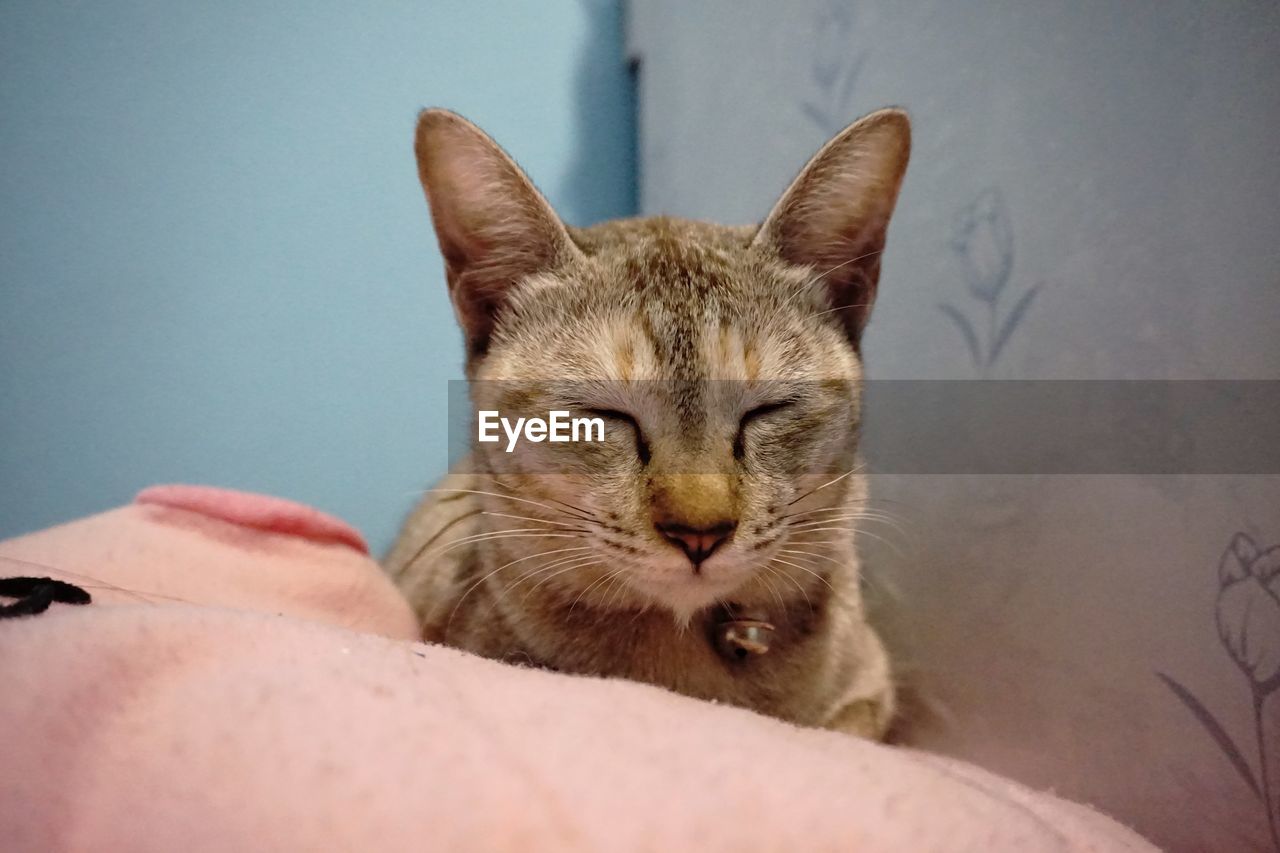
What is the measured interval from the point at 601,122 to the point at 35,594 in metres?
1.56

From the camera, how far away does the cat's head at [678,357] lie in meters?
0.70

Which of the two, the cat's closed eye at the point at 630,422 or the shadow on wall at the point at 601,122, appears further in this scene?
the shadow on wall at the point at 601,122

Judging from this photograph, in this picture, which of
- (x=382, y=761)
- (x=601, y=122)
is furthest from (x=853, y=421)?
(x=601, y=122)

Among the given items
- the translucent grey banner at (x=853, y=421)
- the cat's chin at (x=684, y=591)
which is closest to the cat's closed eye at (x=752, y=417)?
the translucent grey banner at (x=853, y=421)

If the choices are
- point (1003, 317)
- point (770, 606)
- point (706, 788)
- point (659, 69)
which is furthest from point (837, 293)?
point (659, 69)

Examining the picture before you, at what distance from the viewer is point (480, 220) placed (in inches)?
33.3

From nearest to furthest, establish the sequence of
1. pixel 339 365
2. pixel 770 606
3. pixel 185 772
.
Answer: pixel 185 772, pixel 770 606, pixel 339 365

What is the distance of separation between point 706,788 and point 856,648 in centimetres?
57

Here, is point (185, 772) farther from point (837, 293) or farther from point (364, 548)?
point (837, 293)

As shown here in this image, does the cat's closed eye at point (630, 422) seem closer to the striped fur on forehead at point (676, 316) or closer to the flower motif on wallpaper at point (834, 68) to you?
the striped fur on forehead at point (676, 316)

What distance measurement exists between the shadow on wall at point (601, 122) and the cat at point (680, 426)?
2.98 ft

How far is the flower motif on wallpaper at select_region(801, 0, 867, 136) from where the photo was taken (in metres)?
1.20

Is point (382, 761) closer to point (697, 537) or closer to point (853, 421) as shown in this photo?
point (697, 537)

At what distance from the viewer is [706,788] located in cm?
43
